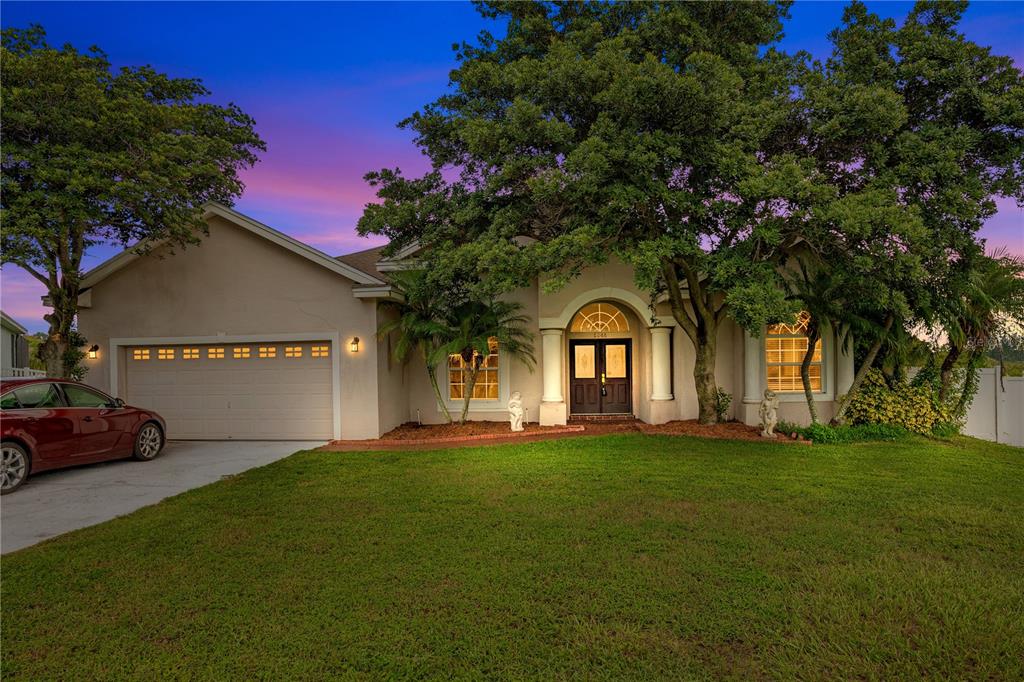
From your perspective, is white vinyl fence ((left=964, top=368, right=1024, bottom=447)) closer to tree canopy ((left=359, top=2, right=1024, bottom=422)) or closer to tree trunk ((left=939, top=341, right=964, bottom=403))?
tree trunk ((left=939, top=341, right=964, bottom=403))

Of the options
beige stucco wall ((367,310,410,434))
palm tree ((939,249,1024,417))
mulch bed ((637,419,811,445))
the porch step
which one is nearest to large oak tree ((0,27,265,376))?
beige stucco wall ((367,310,410,434))

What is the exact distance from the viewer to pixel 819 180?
8484mm

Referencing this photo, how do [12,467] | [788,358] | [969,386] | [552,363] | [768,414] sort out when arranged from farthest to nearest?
[788,358], [552,363], [969,386], [768,414], [12,467]

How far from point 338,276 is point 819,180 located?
8.55m

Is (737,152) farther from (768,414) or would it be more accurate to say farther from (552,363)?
(552,363)

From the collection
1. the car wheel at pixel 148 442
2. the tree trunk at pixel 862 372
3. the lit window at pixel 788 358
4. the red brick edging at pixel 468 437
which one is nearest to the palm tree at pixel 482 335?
the red brick edging at pixel 468 437

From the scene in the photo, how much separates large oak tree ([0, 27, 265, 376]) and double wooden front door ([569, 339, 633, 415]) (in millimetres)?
8336

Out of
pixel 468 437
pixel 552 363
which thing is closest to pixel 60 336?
pixel 468 437

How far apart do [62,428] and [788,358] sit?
13.2m

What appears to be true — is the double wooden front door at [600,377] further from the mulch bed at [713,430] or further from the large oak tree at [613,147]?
the large oak tree at [613,147]

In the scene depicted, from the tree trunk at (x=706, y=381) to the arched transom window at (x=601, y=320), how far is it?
2090 millimetres

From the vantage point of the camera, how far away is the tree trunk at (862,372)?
10305 millimetres

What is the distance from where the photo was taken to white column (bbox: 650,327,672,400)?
38.7 ft

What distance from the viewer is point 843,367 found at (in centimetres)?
1167
